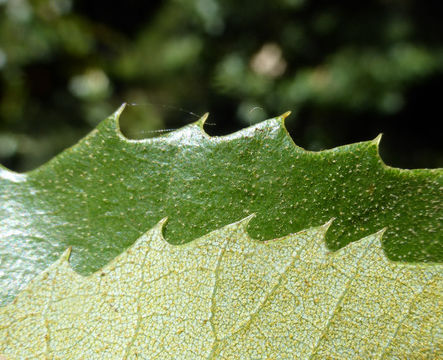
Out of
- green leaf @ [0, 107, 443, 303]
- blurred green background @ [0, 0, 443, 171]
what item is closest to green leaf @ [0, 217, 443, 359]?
green leaf @ [0, 107, 443, 303]

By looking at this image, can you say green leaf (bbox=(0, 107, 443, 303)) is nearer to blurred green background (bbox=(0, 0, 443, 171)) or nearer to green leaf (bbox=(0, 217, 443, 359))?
green leaf (bbox=(0, 217, 443, 359))

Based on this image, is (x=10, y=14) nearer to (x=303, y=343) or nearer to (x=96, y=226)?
(x=96, y=226)

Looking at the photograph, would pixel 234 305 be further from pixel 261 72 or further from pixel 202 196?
pixel 261 72

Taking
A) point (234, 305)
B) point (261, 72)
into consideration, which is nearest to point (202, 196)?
point (234, 305)

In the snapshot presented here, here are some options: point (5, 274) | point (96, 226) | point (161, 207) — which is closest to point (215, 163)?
point (161, 207)

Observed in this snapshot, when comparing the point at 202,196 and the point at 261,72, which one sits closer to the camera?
the point at 202,196

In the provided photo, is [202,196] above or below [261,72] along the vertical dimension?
above
